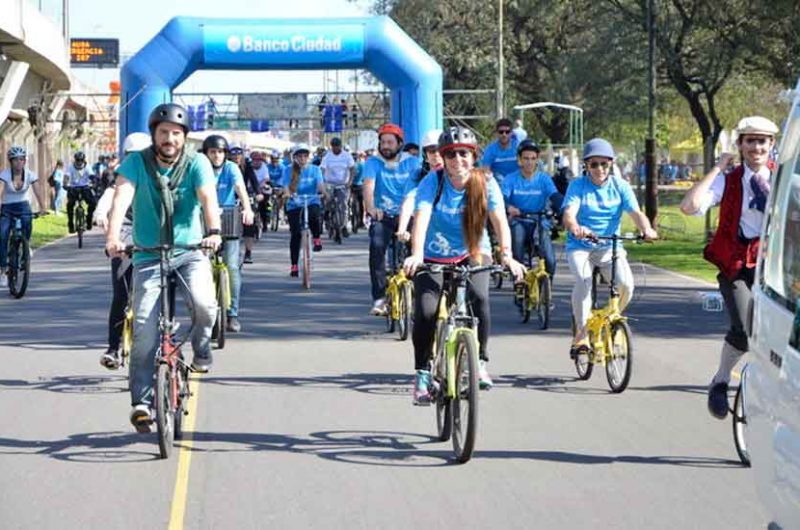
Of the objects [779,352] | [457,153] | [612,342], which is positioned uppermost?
[457,153]


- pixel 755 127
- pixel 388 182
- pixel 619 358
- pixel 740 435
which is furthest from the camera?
pixel 388 182

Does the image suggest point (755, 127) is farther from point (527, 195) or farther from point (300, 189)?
point (300, 189)

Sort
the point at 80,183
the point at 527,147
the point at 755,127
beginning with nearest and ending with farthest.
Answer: the point at 755,127 → the point at 527,147 → the point at 80,183

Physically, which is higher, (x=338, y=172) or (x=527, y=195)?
(x=338, y=172)

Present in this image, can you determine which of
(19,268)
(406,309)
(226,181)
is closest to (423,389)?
(406,309)

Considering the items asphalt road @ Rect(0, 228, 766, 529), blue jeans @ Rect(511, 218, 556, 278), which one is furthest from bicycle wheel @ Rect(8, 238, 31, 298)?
blue jeans @ Rect(511, 218, 556, 278)

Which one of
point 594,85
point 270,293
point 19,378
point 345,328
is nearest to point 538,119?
point 594,85

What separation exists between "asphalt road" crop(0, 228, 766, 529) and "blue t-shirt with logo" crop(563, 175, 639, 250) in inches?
43.1

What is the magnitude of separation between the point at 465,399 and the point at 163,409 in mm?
1581

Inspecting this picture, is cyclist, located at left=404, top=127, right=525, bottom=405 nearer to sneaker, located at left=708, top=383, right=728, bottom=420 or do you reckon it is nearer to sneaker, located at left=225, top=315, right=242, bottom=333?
sneaker, located at left=708, top=383, right=728, bottom=420

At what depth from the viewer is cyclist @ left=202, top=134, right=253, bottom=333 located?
15.8m

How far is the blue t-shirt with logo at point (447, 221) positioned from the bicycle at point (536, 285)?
5725 millimetres

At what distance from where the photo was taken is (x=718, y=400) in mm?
9555

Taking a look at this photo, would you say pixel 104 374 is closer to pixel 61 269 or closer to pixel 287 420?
pixel 287 420
